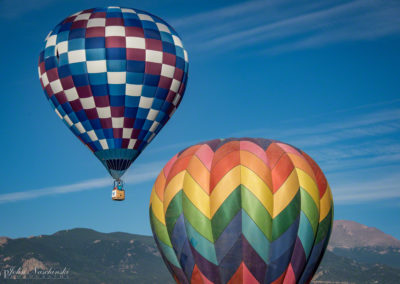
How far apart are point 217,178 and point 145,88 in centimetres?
1701

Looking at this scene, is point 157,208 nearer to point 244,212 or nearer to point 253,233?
point 244,212

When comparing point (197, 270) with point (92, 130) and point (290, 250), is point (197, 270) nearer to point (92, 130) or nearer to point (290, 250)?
point (290, 250)

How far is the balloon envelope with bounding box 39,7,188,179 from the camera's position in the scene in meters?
45.8

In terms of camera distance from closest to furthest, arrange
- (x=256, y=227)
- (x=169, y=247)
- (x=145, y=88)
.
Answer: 1. (x=256, y=227)
2. (x=169, y=247)
3. (x=145, y=88)

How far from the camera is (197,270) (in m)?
31.8

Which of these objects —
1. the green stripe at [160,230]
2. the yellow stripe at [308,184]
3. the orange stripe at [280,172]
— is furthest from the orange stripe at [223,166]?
the green stripe at [160,230]

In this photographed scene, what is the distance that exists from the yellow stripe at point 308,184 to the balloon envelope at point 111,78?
17.7 metres

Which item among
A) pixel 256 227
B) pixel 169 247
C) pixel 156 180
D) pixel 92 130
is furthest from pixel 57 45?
pixel 256 227

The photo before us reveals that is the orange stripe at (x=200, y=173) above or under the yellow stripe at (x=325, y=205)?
above

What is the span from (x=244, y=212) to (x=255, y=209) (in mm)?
523

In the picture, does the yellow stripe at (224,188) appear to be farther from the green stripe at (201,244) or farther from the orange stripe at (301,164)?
the orange stripe at (301,164)

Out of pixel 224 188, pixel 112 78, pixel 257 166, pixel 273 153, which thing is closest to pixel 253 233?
pixel 224 188

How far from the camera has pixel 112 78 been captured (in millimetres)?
45719

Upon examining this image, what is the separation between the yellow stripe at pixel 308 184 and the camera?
3180 cm
